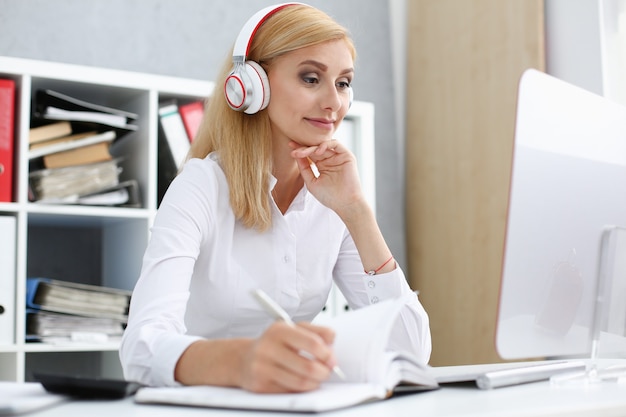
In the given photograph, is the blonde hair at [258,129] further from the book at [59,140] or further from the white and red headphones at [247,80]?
the book at [59,140]

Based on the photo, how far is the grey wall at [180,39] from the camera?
8.36 ft

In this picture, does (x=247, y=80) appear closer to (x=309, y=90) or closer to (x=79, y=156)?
(x=309, y=90)

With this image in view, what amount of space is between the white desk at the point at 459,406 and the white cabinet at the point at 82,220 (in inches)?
52.3

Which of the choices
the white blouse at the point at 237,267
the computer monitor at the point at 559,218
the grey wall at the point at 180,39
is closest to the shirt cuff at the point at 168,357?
the white blouse at the point at 237,267

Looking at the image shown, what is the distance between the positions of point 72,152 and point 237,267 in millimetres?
924

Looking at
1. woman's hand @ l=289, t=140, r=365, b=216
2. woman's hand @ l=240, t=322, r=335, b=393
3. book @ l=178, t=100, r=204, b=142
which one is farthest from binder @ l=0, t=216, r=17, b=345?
woman's hand @ l=240, t=322, r=335, b=393

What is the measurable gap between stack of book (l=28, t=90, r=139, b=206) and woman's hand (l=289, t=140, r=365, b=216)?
87cm

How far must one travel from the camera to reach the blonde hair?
4.77 feet

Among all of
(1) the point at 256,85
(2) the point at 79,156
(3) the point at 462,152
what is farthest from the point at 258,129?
(3) the point at 462,152

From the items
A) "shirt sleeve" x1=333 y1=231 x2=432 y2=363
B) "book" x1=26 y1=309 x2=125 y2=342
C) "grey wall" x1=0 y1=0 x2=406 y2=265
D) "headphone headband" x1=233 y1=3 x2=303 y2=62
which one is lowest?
"book" x1=26 y1=309 x2=125 y2=342

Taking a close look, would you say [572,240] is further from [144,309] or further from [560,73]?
[560,73]

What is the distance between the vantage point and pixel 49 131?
2.11 metres

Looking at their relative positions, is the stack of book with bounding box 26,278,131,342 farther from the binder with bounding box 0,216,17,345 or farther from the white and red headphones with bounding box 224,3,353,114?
the white and red headphones with bounding box 224,3,353,114

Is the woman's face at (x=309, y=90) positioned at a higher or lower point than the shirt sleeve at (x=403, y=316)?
higher
